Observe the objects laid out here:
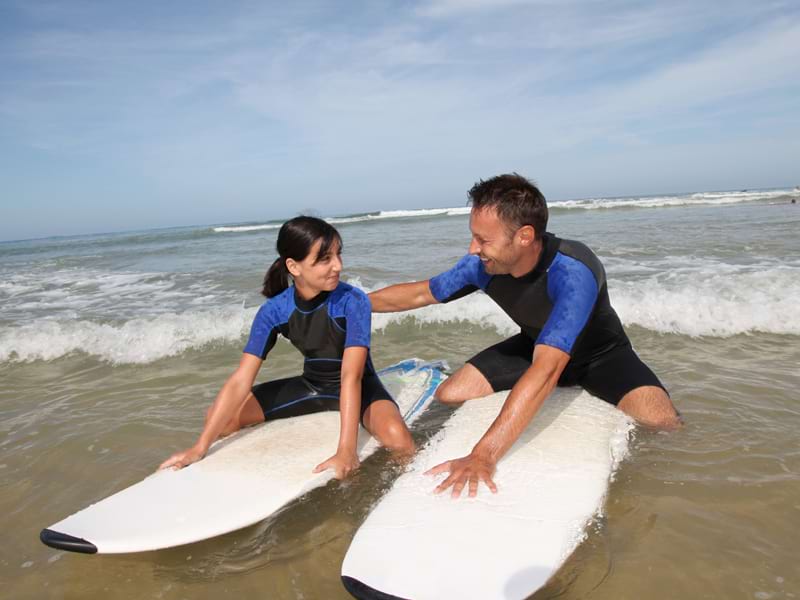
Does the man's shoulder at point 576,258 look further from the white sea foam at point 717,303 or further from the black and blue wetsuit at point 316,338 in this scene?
the white sea foam at point 717,303

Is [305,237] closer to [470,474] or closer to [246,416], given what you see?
[246,416]

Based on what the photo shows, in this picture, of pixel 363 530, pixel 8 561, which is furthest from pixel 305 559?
pixel 8 561

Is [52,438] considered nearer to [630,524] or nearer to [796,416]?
[630,524]

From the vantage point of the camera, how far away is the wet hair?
2.79m

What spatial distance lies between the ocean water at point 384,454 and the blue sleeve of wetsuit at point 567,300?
81 centimetres

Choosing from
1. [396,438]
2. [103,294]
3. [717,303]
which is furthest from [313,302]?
[103,294]

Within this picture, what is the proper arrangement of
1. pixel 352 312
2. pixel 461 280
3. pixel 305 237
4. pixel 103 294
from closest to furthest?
1. pixel 305 237
2. pixel 352 312
3. pixel 461 280
4. pixel 103 294

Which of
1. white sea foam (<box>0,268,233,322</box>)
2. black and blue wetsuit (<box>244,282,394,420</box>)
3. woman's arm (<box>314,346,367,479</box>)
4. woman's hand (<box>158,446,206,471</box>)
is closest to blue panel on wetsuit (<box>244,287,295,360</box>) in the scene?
black and blue wetsuit (<box>244,282,394,420</box>)

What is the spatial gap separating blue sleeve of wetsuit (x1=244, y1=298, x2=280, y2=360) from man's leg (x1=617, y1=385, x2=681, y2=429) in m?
2.19

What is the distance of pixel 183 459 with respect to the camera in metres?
2.85

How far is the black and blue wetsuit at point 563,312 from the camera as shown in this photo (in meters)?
2.92

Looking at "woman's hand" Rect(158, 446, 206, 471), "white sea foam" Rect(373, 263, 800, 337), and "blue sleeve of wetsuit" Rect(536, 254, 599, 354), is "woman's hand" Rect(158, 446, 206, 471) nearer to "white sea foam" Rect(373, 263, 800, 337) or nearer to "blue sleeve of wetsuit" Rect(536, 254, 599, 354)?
"blue sleeve of wetsuit" Rect(536, 254, 599, 354)

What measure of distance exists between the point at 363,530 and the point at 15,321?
7635 mm

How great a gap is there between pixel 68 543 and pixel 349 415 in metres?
1.33
